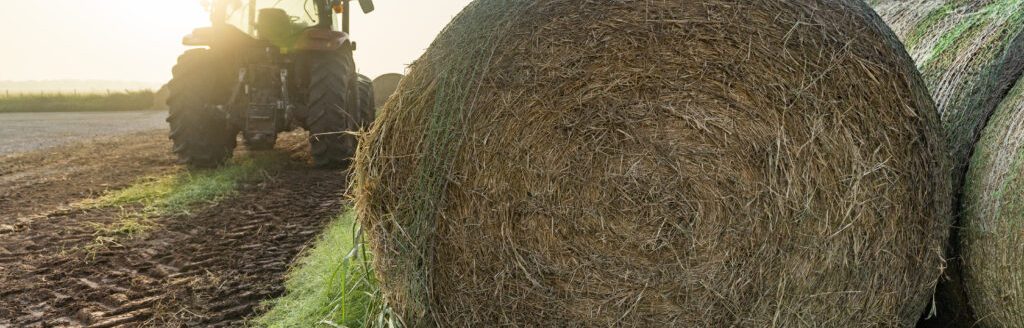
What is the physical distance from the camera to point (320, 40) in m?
6.89

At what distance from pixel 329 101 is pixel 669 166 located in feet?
15.4

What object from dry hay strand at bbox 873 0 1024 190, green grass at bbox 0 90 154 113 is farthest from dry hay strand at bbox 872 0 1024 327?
green grass at bbox 0 90 154 113

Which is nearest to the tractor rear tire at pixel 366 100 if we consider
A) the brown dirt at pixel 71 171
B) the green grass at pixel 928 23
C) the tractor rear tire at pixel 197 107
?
the tractor rear tire at pixel 197 107

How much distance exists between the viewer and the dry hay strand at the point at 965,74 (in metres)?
2.71

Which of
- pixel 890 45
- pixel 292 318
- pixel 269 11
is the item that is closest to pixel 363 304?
pixel 292 318

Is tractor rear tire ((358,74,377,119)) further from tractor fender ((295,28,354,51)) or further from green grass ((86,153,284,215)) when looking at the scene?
green grass ((86,153,284,215))

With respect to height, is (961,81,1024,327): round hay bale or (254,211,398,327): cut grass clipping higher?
(961,81,1024,327): round hay bale

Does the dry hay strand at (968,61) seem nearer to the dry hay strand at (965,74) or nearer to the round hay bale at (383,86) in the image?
the dry hay strand at (965,74)

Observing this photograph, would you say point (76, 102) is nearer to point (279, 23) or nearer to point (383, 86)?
point (383, 86)

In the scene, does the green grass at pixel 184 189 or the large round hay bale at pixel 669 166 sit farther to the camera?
the green grass at pixel 184 189

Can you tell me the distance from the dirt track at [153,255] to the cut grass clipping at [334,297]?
14 cm

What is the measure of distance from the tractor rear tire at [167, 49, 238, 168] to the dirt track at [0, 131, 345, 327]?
2.12 feet

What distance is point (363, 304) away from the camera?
314 centimetres

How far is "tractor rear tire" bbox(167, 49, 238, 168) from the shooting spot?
273 inches
